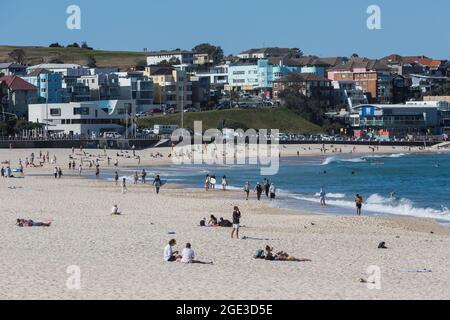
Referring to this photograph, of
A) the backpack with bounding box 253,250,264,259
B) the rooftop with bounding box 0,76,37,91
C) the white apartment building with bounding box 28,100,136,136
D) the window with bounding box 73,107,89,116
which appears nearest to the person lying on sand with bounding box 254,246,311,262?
the backpack with bounding box 253,250,264,259

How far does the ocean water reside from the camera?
36625 mm

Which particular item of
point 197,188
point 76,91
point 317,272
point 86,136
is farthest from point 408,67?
point 317,272

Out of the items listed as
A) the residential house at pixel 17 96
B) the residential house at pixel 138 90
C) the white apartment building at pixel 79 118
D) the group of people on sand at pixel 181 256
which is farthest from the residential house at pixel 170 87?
the group of people on sand at pixel 181 256

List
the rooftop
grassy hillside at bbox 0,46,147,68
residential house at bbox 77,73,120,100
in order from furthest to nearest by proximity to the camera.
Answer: grassy hillside at bbox 0,46,147,68 → residential house at bbox 77,73,120,100 → the rooftop

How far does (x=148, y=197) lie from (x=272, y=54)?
123 m

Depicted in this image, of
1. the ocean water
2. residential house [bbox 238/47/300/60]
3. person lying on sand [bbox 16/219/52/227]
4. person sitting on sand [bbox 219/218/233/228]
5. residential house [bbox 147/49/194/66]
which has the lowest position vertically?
the ocean water

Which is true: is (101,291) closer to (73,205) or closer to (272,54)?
(73,205)

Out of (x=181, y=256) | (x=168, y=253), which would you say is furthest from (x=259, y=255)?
(x=168, y=253)

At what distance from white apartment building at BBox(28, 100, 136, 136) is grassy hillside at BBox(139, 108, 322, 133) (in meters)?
7.32

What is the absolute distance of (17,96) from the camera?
96.9 metres

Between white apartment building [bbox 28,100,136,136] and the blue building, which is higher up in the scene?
the blue building

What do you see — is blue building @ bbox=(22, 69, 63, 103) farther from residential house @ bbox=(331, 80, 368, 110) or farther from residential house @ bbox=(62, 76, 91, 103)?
residential house @ bbox=(331, 80, 368, 110)

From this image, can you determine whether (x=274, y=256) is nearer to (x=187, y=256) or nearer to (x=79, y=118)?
(x=187, y=256)

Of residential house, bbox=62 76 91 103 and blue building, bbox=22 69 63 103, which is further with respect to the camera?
residential house, bbox=62 76 91 103
